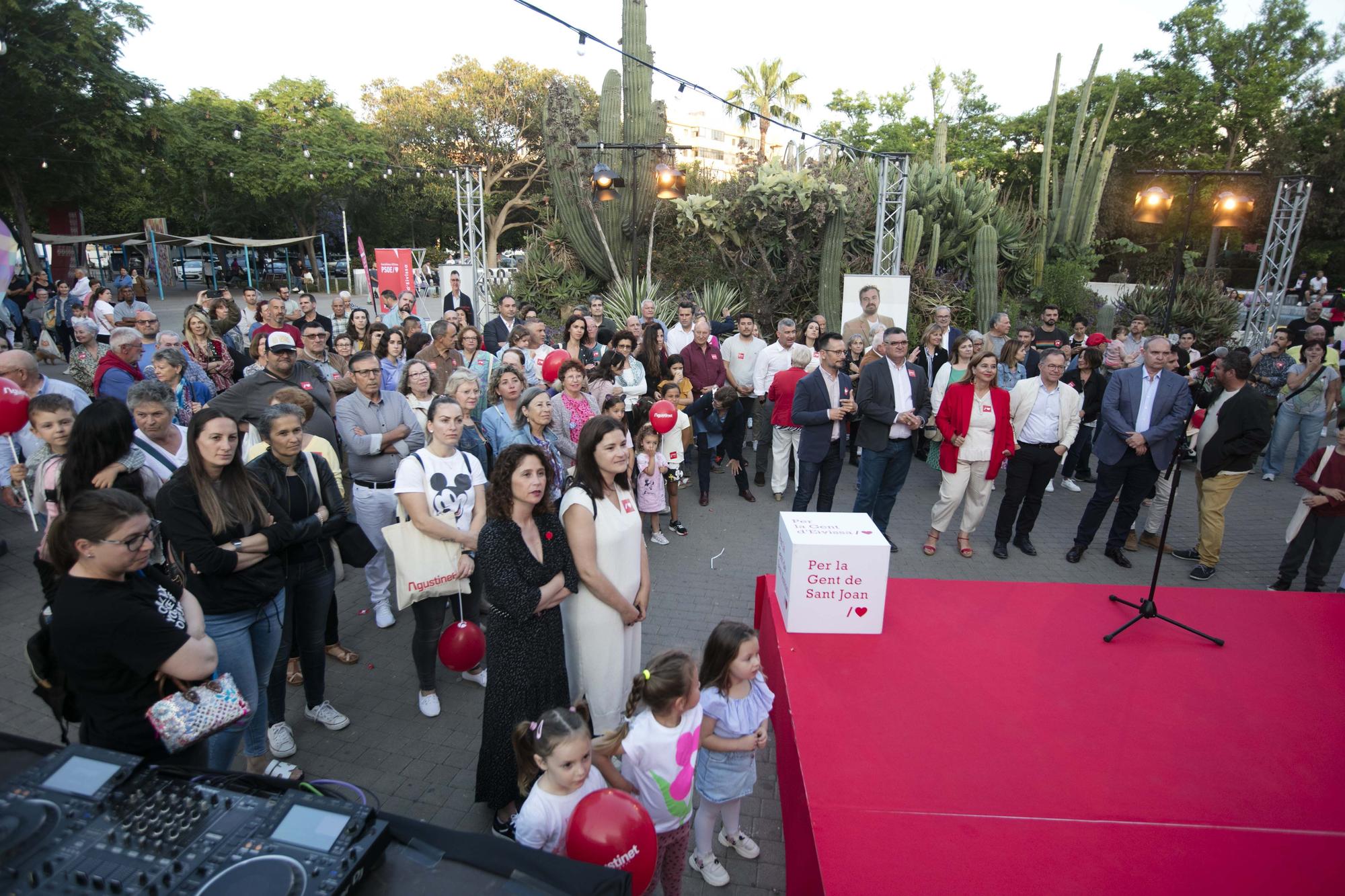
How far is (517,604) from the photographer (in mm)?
2658

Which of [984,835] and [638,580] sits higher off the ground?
[638,580]

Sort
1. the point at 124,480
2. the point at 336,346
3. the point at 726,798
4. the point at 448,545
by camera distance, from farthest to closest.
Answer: the point at 336,346, the point at 448,545, the point at 124,480, the point at 726,798

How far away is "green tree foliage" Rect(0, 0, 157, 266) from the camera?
1683 cm

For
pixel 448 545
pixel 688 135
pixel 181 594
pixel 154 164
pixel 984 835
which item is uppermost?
pixel 688 135

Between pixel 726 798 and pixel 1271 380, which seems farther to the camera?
pixel 1271 380

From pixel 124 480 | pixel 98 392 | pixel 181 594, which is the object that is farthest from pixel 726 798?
pixel 98 392

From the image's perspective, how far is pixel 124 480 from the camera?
10.1 ft

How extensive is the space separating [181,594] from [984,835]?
2.89 meters

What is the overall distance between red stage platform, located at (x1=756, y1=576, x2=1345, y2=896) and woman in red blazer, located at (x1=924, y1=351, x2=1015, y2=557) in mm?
1848

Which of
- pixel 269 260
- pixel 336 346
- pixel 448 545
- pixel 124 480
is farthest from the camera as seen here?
pixel 269 260

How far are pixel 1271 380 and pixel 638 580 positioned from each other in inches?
350

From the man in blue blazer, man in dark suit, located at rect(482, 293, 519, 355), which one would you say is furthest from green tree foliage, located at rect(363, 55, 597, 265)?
the man in blue blazer

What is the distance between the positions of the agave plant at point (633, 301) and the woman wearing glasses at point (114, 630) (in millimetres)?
A: 9693

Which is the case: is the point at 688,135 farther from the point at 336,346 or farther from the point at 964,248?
the point at 336,346
